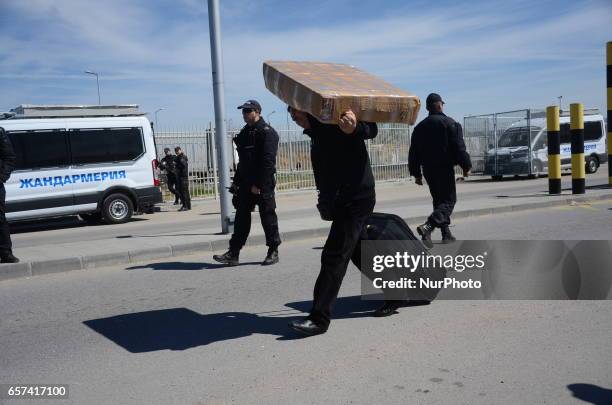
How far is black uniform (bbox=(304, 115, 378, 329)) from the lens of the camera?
4.05m

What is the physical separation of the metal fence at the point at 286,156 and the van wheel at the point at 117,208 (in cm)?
267

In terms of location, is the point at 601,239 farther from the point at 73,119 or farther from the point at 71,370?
the point at 73,119

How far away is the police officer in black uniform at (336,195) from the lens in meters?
4.05

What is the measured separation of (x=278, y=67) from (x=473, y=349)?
8.02ft

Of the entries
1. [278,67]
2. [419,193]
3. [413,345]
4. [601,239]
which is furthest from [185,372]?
[419,193]

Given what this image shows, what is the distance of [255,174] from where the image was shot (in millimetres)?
6508

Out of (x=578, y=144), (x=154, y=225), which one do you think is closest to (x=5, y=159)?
(x=154, y=225)

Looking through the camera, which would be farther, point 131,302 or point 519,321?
point 131,302

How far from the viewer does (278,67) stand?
4.29m

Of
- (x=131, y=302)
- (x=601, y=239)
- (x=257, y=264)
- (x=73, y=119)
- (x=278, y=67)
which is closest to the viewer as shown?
(x=278, y=67)

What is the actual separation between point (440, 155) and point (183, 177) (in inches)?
390

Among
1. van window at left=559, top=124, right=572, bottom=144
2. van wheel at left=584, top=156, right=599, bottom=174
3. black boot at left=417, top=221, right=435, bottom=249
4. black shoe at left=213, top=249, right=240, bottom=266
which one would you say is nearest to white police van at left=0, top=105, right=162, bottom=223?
black shoe at left=213, top=249, right=240, bottom=266

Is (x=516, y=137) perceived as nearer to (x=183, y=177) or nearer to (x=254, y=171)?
(x=183, y=177)

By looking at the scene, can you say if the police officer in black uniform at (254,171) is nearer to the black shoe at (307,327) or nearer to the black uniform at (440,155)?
the black uniform at (440,155)
